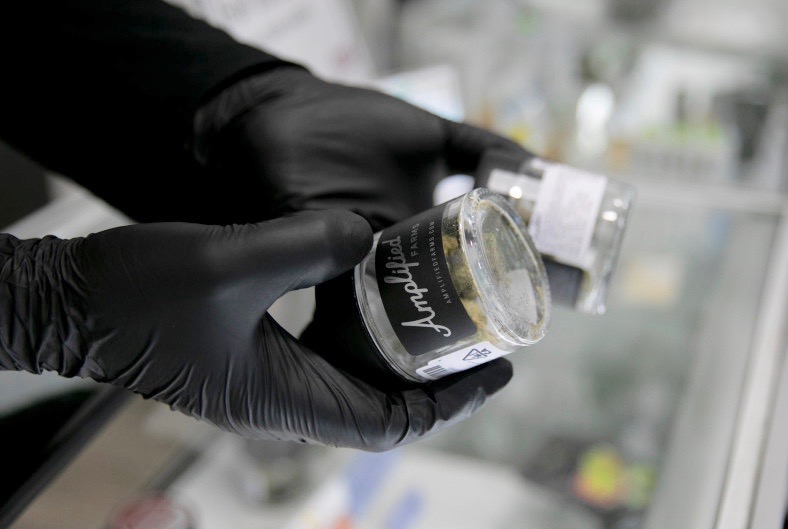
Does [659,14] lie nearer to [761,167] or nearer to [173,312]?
[761,167]

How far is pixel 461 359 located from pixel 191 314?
0.23 metres

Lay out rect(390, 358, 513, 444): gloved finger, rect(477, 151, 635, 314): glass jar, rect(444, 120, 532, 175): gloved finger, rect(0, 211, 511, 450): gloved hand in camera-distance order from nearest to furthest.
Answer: rect(0, 211, 511, 450): gloved hand < rect(390, 358, 513, 444): gloved finger < rect(477, 151, 635, 314): glass jar < rect(444, 120, 532, 175): gloved finger

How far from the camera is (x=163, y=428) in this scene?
129cm

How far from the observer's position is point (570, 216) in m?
0.78

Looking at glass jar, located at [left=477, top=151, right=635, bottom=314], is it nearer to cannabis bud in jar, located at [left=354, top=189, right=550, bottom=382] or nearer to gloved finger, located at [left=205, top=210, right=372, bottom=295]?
cannabis bud in jar, located at [left=354, top=189, right=550, bottom=382]

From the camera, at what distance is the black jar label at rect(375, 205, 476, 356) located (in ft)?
1.94

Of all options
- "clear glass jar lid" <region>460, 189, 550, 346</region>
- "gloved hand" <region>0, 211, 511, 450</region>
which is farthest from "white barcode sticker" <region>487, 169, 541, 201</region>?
"gloved hand" <region>0, 211, 511, 450</region>

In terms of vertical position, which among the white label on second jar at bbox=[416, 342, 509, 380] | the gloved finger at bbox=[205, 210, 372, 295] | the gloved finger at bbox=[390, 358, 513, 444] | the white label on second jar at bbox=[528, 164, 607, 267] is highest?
the gloved finger at bbox=[205, 210, 372, 295]

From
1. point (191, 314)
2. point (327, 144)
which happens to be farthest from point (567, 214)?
point (191, 314)

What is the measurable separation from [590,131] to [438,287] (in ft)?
4.20

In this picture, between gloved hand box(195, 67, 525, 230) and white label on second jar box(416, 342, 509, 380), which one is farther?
gloved hand box(195, 67, 525, 230)

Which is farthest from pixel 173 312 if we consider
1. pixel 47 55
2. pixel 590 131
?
pixel 590 131

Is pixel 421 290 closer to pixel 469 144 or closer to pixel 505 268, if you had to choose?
pixel 505 268

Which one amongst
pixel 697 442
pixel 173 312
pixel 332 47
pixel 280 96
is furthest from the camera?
pixel 332 47
